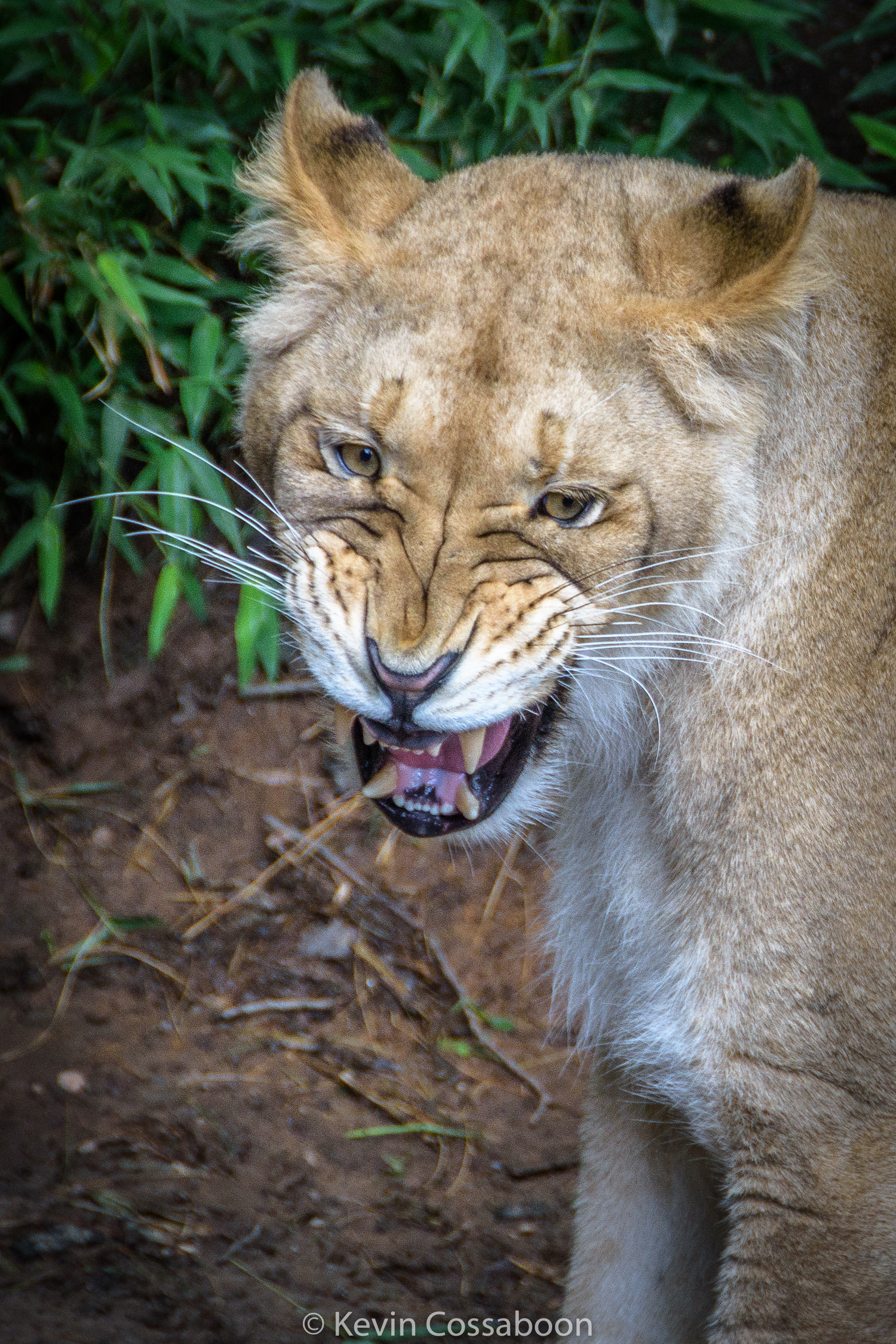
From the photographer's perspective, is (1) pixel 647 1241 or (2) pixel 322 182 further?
(1) pixel 647 1241

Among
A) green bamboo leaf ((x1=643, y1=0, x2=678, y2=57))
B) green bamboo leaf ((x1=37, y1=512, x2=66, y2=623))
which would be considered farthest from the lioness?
green bamboo leaf ((x1=643, y1=0, x2=678, y2=57))

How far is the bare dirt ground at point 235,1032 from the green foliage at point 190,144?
20.4 inches

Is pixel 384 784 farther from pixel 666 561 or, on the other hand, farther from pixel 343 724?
pixel 666 561

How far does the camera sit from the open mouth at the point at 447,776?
6.61 ft

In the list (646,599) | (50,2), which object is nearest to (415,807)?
(646,599)

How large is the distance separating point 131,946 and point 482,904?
3.35 ft

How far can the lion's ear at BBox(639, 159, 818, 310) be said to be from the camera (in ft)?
6.07

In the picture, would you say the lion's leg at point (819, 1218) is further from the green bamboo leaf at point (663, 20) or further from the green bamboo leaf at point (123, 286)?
the green bamboo leaf at point (663, 20)

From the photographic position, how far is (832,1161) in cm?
193

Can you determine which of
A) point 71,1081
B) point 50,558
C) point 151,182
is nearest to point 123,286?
point 151,182

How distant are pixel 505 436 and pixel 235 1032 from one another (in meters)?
2.23

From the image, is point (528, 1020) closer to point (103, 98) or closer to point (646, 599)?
point (646, 599)

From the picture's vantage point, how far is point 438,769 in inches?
79.5

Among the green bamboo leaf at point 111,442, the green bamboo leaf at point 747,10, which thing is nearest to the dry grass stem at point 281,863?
the green bamboo leaf at point 111,442
